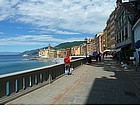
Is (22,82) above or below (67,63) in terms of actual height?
below

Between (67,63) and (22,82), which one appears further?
(67,63)

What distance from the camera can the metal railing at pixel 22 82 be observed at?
6.43 m

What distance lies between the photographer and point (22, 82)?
7.66 metres

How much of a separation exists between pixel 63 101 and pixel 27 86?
1.92 metres

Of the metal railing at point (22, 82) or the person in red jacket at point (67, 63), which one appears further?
the person in red jacket at point (67, 63)

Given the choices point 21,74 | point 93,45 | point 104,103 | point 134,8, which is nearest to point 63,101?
point 104,103

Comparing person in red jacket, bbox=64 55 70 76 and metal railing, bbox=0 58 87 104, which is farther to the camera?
person in red jacket, bbox=64 55 70 76

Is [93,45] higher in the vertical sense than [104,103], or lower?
higher

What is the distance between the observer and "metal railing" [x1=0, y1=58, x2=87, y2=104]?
6.43m
